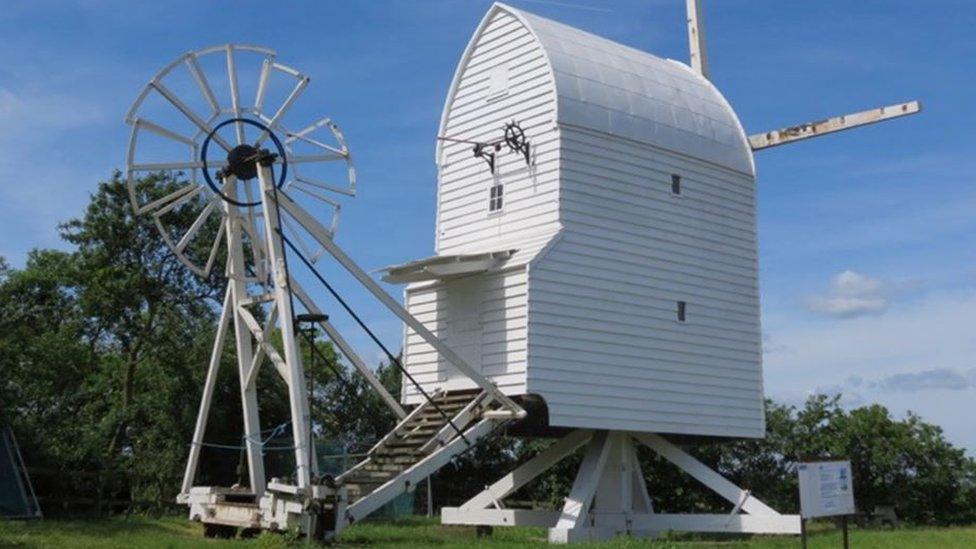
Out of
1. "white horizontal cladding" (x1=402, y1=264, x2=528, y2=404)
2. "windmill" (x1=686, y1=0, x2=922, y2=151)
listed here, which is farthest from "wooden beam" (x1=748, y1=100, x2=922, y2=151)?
"white horizontal cladding" (x1=402, y1=264, x2=528, y2=404)

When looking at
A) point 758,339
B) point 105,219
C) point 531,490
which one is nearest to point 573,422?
point 758,339

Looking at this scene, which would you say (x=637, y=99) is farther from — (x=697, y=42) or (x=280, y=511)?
(x=280, y=511)

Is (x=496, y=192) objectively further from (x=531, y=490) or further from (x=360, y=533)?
(x=531, y=490)

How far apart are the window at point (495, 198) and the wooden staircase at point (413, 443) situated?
11.7 feet

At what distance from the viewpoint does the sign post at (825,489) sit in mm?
14500

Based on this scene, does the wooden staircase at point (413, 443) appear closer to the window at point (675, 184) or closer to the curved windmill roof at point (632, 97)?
the curved windmill roof at point (632, 97)

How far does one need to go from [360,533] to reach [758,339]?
9.42m

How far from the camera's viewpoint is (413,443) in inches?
830

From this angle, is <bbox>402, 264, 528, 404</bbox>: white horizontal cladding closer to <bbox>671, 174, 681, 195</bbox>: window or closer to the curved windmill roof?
the curved windmill roof

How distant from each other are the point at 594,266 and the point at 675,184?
291cm

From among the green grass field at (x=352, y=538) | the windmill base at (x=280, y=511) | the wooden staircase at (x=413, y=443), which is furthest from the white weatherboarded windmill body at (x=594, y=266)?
the windmill base at (x=280, y=511)

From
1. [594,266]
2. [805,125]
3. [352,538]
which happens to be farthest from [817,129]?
[352,538]

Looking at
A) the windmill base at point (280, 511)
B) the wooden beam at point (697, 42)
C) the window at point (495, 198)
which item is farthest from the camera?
the wooden beam at point (697, 42)

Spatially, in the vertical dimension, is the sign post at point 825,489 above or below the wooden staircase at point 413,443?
below
